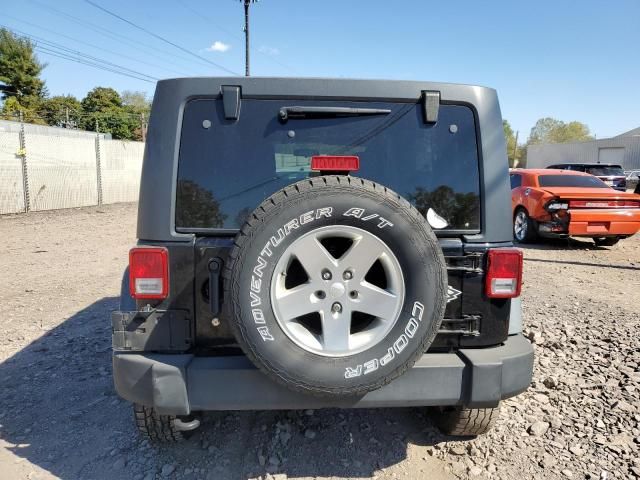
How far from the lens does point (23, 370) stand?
3.76 metres

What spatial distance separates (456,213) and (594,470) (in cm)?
Result: 160

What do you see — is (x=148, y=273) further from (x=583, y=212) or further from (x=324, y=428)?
(x=583, y=212)

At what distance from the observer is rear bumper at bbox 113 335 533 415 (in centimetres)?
218

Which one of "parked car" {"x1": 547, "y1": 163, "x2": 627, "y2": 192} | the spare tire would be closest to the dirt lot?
the spare tire

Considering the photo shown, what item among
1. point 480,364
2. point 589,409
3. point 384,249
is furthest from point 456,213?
point 589,409

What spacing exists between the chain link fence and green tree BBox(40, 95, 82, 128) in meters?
27.0

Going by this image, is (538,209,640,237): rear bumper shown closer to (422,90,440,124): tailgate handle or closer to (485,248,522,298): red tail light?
(485,248,522,298): red tail light

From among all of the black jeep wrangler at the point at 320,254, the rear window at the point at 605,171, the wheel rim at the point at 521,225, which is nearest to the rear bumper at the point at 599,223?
the wheel rim at the point at 521,225

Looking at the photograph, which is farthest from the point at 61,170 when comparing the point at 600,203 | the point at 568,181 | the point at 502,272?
the point at 502,272

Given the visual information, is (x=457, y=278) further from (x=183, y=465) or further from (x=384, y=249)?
(x=183, y=465)

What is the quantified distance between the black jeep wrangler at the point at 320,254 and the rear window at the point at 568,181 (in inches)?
308

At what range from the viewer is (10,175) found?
12797 millimetres

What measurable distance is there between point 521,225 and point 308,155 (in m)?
8.38

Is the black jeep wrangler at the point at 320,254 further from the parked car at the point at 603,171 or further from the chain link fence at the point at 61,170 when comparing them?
the parked car at the point at 603,171
